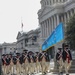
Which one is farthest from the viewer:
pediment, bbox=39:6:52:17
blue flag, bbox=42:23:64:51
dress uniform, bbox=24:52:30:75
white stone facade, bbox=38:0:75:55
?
pediment, bbox=39:6:52:17

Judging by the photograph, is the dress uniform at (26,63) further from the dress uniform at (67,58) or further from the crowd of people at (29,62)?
the dress uniform at (67,58)

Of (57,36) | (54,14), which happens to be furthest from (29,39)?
(57,36)

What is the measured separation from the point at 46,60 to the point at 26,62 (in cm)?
175

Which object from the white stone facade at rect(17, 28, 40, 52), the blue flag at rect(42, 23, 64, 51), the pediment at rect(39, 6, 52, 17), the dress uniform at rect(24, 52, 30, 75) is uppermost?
the pediment at rect(39, 6, 52, 17)

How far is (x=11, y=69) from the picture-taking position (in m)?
26.0

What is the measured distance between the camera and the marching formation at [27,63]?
71.4ft

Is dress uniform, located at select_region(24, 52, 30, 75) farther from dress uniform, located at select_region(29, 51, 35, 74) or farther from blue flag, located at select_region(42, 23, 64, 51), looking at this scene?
blue flag, located at select_region(42, 23, 64, 51)

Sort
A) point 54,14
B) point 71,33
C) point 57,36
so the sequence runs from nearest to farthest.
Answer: point 57,36, point 71,33, point 54,14

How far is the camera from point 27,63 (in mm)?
22750

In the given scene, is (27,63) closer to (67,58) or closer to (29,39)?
(67,58)

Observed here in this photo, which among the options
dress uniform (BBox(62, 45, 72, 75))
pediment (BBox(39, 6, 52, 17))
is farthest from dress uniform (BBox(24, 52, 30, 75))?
pediment (BBox(39, 6, 52, 17))

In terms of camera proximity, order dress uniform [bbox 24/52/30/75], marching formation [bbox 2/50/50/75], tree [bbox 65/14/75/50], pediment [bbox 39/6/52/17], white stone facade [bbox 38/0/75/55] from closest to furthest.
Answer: marching formation [bbox 2/50/50/75] < dress uniform [bbox 24/52/30/75] < tree [bbox 65/14/75/50] < white stone facade [bbox 38/0/75/55] < pediment [bbox 39/6/52/17]

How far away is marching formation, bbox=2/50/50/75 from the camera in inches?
856

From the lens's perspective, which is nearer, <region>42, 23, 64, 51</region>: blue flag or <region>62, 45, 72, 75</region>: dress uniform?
<region>42, 23, 64, 51</region>: blue flag
